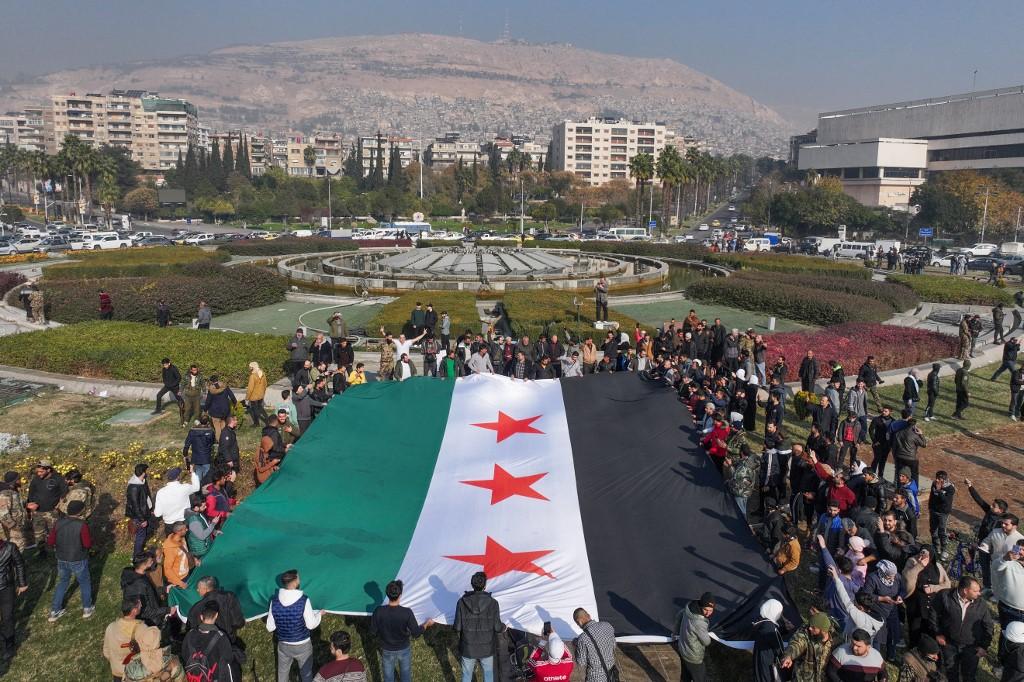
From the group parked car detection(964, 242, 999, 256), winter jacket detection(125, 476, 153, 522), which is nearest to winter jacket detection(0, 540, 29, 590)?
winter jacket detection(125, 476, 153, 522)

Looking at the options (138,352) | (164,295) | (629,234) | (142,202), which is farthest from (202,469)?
(142,202)

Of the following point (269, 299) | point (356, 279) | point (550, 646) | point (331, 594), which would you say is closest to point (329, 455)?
point (331, 594)

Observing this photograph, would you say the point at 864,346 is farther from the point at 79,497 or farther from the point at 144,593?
the point at 79,497

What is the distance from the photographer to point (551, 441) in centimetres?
1178

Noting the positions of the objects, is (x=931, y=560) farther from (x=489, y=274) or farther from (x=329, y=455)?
(x=489, y=274)

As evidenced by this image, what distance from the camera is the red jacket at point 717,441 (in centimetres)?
1094

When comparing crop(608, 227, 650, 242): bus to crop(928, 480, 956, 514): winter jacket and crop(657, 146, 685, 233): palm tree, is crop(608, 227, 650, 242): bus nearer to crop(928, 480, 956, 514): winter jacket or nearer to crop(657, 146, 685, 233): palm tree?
crop(657, 146, 685, 233): palm tree

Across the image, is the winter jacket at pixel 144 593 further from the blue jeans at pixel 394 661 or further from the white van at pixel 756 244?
the white van at pixel 756 244

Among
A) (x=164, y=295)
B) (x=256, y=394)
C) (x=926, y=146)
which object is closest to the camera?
(x=256, y=394)

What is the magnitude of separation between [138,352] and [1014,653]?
723 inches

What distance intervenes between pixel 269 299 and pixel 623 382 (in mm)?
20944

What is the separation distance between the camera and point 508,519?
9.34 metres

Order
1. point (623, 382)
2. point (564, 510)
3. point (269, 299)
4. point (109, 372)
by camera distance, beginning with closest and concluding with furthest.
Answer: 1. point (564, 510)
2. point (623, 382)
3. point (109, 372)
4. point (269, 299)

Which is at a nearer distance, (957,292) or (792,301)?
(792,301)
